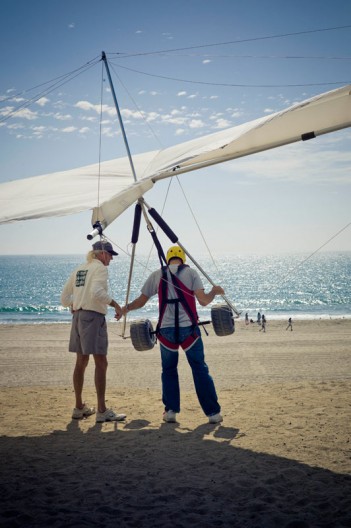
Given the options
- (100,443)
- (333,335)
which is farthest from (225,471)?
(333,335)

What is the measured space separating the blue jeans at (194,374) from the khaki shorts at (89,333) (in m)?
0.74

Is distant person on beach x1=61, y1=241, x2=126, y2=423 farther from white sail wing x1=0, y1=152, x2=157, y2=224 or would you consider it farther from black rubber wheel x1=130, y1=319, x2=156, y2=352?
white sail wing x1=0, y1=152, x2=157, y2=224

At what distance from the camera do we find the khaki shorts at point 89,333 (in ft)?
16.3

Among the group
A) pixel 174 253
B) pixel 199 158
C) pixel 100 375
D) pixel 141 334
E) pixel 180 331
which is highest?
pixel 199 158

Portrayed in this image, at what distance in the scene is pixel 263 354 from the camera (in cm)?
1612

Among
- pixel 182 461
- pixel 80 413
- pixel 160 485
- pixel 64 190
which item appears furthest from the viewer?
pixel 64 190

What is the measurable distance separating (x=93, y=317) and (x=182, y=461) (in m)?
1.97

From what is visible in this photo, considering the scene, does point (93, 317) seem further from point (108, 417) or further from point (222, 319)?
point (222, 319)

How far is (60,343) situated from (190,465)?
18.1 metres

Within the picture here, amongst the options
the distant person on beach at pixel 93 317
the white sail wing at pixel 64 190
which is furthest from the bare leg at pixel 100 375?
the white sail wing at pixel 64 190

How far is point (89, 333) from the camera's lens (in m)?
4.96

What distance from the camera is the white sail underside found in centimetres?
471

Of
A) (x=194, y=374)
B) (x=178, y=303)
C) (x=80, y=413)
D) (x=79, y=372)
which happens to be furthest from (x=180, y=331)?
(x=80, y=413)

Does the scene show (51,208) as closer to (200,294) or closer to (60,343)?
(200,294)
